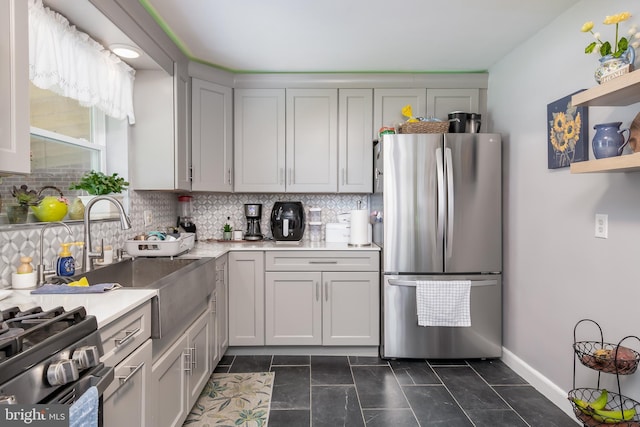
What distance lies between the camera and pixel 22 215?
1.65 metres

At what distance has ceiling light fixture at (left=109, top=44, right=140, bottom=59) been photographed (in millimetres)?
2193

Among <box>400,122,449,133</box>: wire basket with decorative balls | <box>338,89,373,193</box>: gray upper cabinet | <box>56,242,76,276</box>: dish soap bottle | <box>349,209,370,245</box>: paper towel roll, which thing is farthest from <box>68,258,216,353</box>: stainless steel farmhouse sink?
<box>400,122,449,133</box>: wire basket with decorative balls

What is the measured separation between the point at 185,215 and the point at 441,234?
7.64 ft

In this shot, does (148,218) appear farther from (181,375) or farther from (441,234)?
(441,234)

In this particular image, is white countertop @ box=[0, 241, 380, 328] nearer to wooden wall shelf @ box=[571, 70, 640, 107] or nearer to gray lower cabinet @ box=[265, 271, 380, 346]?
gray lower cabinet @ box=[265, 271, 380, 346]

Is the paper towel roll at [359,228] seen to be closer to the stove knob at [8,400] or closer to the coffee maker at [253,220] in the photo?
the coffee maker at [253,220]

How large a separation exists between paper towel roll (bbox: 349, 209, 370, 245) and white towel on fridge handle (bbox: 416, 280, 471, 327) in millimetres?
618

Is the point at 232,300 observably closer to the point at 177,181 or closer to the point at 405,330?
the point at 177,181

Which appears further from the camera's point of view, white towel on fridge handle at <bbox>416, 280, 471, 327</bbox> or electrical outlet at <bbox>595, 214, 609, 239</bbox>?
white towel on fridge handle at <bbox>416, 280, 471, 327</bbox>

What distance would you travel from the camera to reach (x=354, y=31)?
2.43m

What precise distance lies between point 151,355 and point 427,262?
6.51 ft

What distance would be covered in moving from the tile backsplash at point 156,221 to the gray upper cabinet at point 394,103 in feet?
2.53

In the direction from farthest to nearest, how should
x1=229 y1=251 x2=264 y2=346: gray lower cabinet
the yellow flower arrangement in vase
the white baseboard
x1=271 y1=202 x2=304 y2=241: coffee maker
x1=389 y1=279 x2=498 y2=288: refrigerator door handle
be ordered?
x1=271 y1=202 x2=304 y2=241: coffee maker → x1=229 y1=251 x2=264 y2=346: gray lower cabinet → x1=389 y1=279 x2=498 y2=288: refrigerator door handle → the white baseboard → the yellow flower arrangement in vase

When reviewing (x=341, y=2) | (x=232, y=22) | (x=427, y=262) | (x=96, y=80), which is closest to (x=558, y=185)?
(x=427, y=262)
